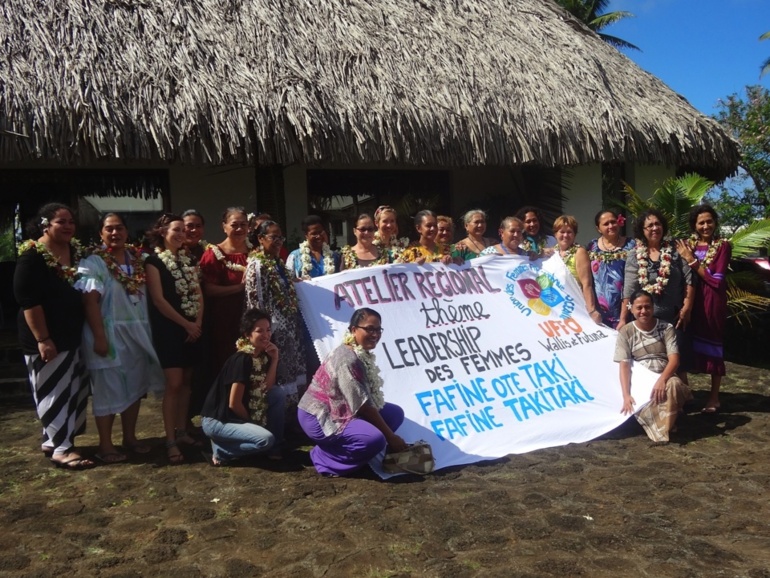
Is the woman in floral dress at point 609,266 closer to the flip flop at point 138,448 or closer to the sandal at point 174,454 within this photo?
the sandal at point 174,454

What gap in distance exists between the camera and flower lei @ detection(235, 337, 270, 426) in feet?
13.8

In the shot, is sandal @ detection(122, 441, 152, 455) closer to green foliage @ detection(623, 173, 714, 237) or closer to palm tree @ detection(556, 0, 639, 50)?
green foliage @ detection(623, 173, 714, 237)

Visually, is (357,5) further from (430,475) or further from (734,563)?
(734,563)

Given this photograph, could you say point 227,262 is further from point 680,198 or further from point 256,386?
point 680,198

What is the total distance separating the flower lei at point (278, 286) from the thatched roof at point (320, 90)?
2.43 metres

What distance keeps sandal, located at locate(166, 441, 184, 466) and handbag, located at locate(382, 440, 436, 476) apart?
4.34 feet

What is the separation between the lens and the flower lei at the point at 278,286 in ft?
14.9

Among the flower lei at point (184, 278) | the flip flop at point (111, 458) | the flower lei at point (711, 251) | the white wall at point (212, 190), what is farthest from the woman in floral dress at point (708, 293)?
the white wall at point (212, 190)

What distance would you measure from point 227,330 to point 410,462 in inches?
63.4

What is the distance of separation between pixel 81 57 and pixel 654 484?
6331 millimetres

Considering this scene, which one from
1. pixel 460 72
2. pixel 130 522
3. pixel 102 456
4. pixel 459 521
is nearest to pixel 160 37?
pixel 460 72

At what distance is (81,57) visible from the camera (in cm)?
680

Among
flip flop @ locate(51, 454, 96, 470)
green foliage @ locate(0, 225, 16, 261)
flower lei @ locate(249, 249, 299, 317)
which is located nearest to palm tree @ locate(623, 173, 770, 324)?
flower lei @ locate(249, 249, 299, 317)

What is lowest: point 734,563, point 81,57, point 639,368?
point 734,563
